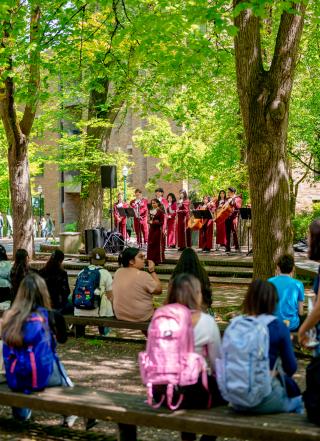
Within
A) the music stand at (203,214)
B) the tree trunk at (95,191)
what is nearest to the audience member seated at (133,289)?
the music stand at (203,214)

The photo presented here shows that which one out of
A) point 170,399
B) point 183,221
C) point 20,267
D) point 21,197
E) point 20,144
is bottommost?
point 170,399

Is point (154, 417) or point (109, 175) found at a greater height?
point (109, 175)

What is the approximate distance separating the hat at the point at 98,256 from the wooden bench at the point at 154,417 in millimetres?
4026

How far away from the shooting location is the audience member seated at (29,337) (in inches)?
224

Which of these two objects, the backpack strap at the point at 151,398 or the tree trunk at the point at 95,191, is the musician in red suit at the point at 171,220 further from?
the backpack strap at the point at 151,398

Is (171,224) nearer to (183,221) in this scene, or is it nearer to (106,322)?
(183,221)

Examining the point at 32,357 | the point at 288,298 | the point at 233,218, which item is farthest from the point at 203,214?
the point at 32,357

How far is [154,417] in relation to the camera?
17.0 ft

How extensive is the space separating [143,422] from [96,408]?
0.42 m

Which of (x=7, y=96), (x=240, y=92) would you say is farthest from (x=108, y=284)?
(x=7, y=96)

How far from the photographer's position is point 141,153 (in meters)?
47.9

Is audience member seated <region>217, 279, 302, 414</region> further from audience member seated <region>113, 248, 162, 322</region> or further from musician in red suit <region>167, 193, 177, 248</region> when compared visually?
musician in red suit <region>167, 193, 177, 248</region>

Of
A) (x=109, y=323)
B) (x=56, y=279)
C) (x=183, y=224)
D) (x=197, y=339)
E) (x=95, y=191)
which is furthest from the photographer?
(x=95, y=191)

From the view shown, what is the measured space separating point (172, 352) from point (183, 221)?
19.0 meters
